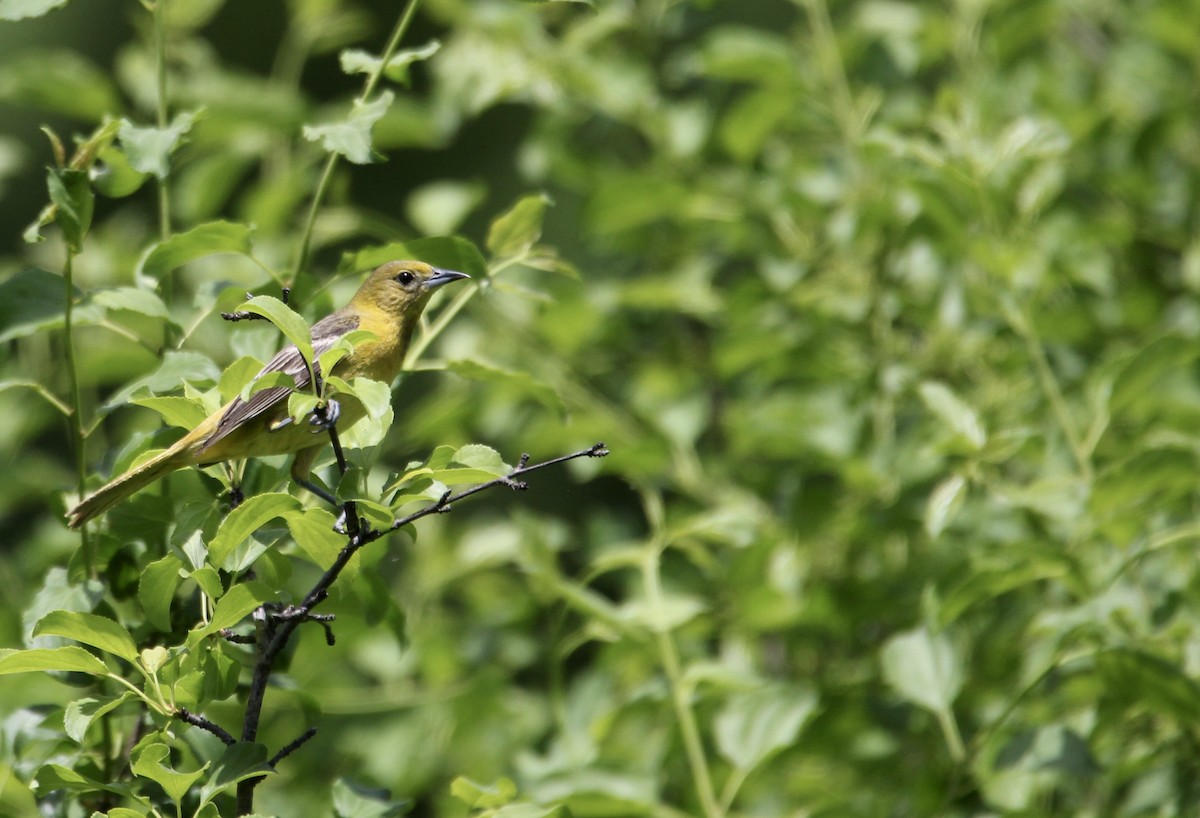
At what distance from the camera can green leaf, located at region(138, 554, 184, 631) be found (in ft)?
5.73

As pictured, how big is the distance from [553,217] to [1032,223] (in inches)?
185

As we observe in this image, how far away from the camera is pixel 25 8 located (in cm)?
200

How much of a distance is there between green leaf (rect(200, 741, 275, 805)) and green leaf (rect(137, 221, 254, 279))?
781 mm

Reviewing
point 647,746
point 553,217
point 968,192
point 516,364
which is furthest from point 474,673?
point 553,217

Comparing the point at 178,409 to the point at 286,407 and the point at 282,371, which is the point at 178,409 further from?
the point at 286,407

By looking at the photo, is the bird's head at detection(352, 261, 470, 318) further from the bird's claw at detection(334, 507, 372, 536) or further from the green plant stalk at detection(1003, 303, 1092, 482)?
the green plant stalk at detection(1003, 303, 1092, 482)

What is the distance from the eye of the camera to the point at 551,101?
3.55m

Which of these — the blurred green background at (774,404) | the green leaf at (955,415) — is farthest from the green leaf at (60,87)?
the green leaf at (955,415)

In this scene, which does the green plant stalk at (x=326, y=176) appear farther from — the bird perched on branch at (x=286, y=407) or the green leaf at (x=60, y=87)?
the green leaf at (x=60, y=87)

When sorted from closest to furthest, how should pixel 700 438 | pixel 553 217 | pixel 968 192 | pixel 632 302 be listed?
pixel 968 192 → pixel 632 302 → pixel 700 438 → pixel 553 217

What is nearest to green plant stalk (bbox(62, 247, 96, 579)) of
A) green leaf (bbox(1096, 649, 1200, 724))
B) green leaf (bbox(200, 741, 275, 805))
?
green leaf (bbox(200, 741, 275, 805))

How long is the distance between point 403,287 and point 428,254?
92cm

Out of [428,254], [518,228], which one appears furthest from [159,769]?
[518,228]

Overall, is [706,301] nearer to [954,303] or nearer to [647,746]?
[954,303]
